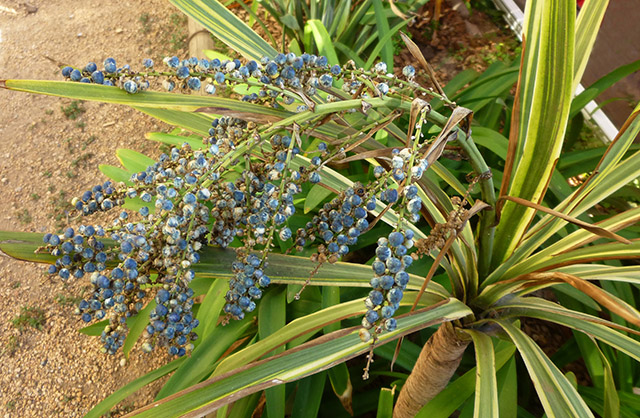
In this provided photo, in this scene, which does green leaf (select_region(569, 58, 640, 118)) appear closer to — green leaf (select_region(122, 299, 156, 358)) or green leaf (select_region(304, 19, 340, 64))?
green leaf (select_region(304, 19, 340, 64))

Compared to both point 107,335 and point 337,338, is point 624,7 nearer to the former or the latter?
point 337,338

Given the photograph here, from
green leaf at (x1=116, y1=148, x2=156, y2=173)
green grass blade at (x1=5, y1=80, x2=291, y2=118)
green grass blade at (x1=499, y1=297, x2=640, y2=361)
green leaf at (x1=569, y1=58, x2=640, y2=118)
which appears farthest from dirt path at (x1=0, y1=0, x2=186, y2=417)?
green leaf at (x1=569, y1=58, x2=640, y2=118)

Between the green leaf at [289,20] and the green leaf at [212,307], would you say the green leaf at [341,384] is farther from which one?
the green leaf at [289,20]

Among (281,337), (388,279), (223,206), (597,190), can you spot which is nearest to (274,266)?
(281,337)

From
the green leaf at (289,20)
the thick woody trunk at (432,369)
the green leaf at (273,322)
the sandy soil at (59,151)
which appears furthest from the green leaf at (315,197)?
the green leaf at (289,20)

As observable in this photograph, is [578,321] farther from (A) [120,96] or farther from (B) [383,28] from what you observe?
(B) [383,28]
